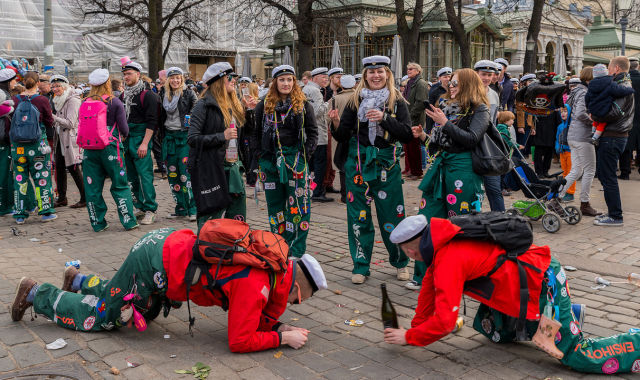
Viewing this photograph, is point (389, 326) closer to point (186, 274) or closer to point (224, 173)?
point (186, 274)

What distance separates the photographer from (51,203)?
871 cm

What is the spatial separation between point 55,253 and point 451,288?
197 inches

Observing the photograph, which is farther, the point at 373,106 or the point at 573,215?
the point at 573,215

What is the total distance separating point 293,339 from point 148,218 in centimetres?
485

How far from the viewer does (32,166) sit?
27.7 ft

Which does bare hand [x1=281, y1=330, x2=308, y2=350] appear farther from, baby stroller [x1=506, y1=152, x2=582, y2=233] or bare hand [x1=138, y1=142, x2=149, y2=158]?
bare hand [x1=138, y1=142, x2=149, y2=158]

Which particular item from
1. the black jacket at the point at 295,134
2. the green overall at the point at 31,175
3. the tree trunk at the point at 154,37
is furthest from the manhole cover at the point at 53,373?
the tree trunk at the point at 154,37

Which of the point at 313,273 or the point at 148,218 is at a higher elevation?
the point at 313,273

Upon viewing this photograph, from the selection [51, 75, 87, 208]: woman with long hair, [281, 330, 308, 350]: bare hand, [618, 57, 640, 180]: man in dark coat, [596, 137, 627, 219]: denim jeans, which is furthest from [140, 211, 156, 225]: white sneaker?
[618, 57, 640, 180]: man in dark coat

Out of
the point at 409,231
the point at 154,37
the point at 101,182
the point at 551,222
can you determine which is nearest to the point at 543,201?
the point at 551,222

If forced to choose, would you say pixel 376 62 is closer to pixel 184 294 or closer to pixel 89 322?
pixel 184 294

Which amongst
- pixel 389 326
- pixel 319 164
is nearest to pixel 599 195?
pixel 319 164

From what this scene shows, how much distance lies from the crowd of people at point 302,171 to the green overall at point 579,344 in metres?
0.01

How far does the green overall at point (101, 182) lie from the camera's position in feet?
25.5
